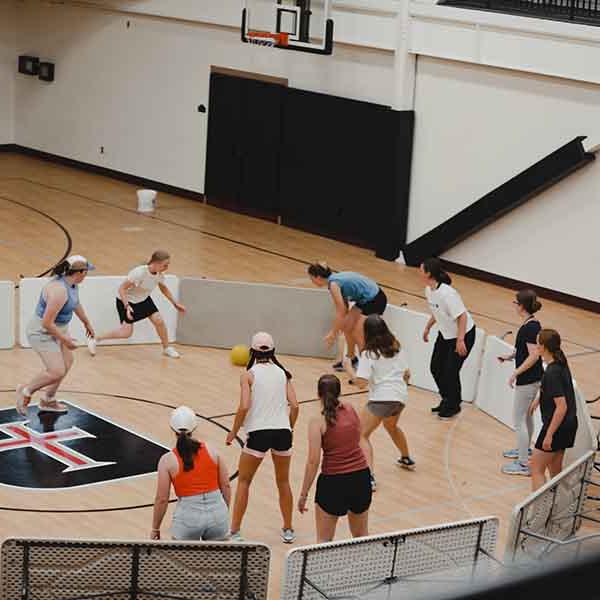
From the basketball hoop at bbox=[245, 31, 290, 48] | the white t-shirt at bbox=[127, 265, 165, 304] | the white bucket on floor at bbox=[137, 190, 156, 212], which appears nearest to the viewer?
the white t-shirt at bbox=[127, 265, 165, 304]

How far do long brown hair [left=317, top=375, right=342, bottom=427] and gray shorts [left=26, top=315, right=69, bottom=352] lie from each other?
4.16 m

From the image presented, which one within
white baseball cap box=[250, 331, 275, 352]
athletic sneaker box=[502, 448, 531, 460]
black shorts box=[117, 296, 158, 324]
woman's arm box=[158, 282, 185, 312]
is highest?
white baseball cap box=[250, 331, 275, 352]

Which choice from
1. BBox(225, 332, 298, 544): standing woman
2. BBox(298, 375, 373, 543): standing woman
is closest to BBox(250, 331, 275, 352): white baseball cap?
BBox(225, 332, 298, 544): standing woman

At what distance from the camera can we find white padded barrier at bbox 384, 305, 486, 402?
12438 mm

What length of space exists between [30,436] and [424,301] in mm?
7730

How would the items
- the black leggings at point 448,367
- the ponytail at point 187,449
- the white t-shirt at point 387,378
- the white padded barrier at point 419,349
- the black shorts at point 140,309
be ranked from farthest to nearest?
the black shorts at point 140,309 → the white padded barrier at point 419,349 → the black leggings at point 448,367 → the white t-shirt at point 387,378 → the ponytail at point 187,449

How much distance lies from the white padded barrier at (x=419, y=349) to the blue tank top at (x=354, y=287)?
738 millimetres

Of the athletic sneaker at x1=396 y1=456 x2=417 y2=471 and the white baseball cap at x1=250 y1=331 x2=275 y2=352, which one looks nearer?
the white baseball cap at x1=250 y1=331 x2=275 y2=352

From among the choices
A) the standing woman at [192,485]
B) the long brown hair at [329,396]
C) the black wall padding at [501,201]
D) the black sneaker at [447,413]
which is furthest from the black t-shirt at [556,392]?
the black wall padding at [501,201]

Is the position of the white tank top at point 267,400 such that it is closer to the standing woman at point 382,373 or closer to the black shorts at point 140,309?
the standing woman at point 382,373

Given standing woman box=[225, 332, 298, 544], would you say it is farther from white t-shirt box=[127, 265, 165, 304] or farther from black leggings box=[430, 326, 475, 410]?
white t-shirt box=[127, 265, 165, 304]

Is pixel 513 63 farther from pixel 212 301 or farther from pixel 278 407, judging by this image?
pixel 278 407

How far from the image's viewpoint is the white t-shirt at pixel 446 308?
1108 centimetres

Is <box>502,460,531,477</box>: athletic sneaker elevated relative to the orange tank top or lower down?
lower down
